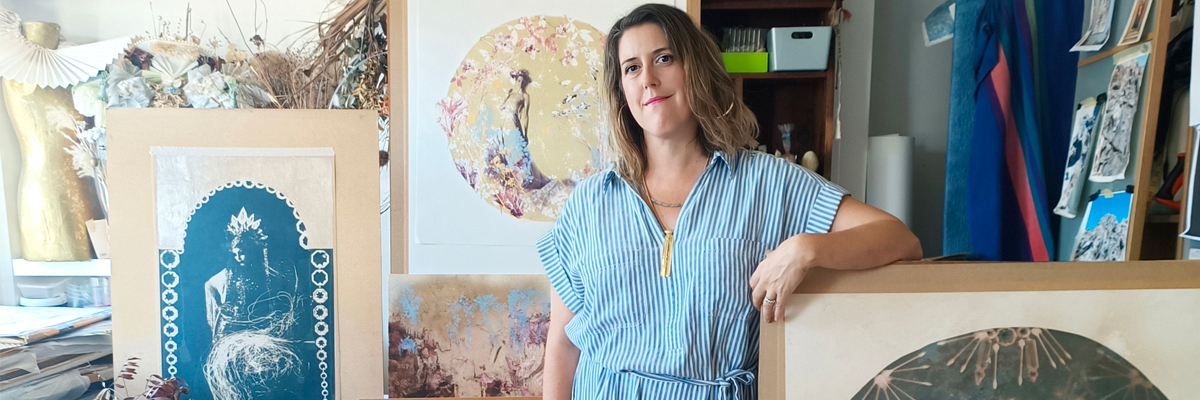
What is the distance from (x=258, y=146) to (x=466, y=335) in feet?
2.24

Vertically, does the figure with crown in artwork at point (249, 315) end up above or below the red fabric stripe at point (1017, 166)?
below

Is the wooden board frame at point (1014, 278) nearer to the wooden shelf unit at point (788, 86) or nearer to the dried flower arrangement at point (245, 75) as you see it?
the wooden shelf unit at point (788, 86)

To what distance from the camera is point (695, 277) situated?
98 centimetres

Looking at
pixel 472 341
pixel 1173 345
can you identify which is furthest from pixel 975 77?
pixel 472 341

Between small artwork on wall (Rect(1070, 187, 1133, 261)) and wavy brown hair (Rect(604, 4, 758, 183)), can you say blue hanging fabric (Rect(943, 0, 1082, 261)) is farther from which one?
wavy brown hair (Rect(604, 4, 758, 183))

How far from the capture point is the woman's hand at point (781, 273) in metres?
0.84

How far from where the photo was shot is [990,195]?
5.99 ft

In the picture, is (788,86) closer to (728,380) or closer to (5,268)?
(728,380)

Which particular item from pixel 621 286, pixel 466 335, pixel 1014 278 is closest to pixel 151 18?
pixel 466 335

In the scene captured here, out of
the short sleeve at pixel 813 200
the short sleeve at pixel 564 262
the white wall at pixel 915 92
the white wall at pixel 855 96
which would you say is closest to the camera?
the short sleeve at pixel 813 200

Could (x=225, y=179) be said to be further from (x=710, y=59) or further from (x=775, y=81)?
(x=775, y=81)

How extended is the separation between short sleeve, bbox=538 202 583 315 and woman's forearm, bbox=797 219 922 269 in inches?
16.7

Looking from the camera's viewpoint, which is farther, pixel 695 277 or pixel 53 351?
pixel 53 351

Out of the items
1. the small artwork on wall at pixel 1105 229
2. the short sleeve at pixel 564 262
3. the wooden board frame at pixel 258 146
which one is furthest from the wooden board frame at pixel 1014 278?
the wooden board frame at pixel 258 146
